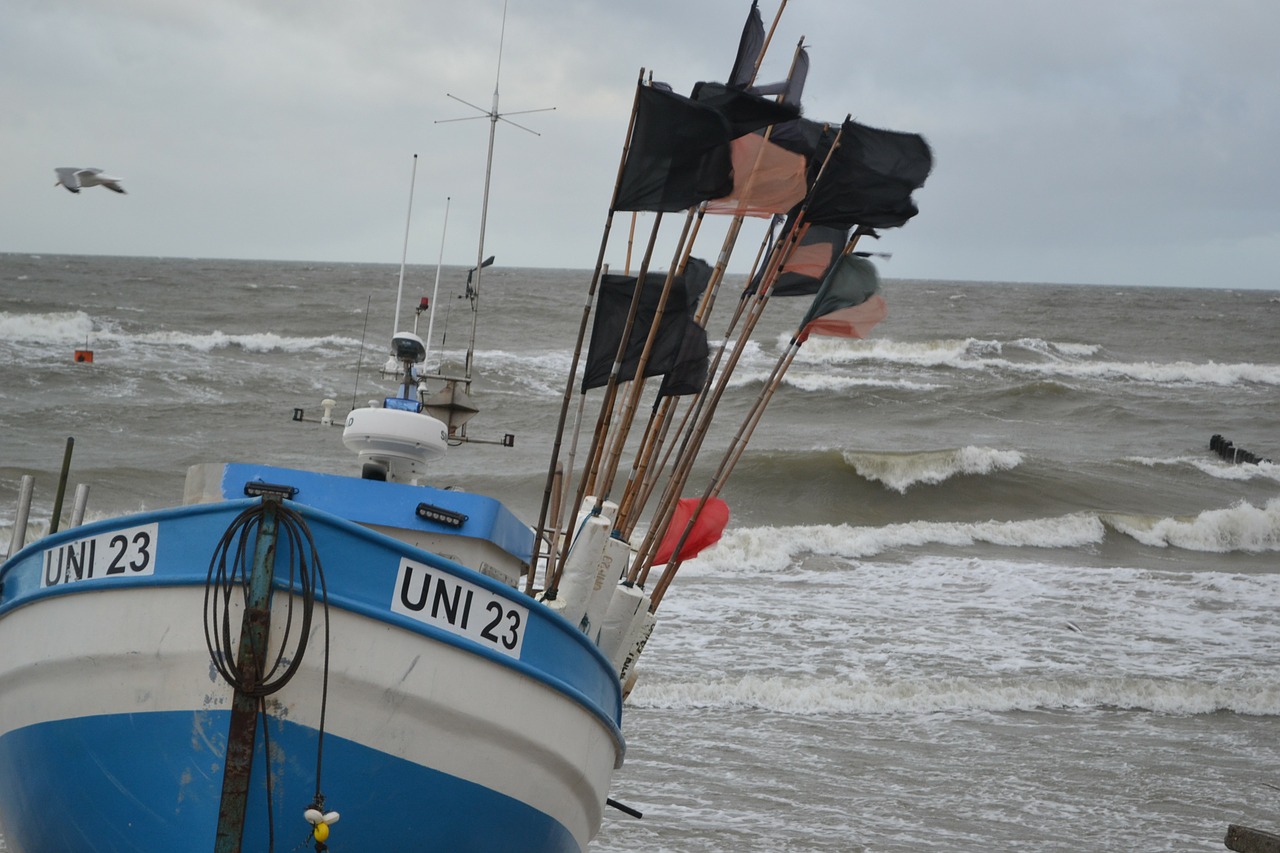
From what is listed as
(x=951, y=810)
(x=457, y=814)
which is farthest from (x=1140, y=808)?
(x=457, y=814)

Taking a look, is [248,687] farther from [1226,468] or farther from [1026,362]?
[1026,362]

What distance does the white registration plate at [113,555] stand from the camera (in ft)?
16.4

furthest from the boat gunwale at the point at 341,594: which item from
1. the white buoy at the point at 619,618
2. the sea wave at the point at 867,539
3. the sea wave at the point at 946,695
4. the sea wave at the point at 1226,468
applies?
the sea wave at the point at 1226,468

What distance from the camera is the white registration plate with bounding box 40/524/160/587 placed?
5.00 meters

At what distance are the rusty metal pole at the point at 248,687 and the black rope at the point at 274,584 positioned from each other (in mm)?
14

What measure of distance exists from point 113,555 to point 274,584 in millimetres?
713

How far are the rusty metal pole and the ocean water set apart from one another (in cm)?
347

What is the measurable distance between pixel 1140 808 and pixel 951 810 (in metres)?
1.39

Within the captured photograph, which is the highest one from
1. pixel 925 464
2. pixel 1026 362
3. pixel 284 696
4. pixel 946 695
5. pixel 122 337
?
pixel 1026 362

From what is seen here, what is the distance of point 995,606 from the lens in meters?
16.0

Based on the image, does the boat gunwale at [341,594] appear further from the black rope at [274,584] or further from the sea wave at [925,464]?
the sea wave at [925,464]

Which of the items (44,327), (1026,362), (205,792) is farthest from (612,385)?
(1026,362)

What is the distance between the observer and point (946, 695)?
11922 mm

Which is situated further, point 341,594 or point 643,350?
point 643,350
